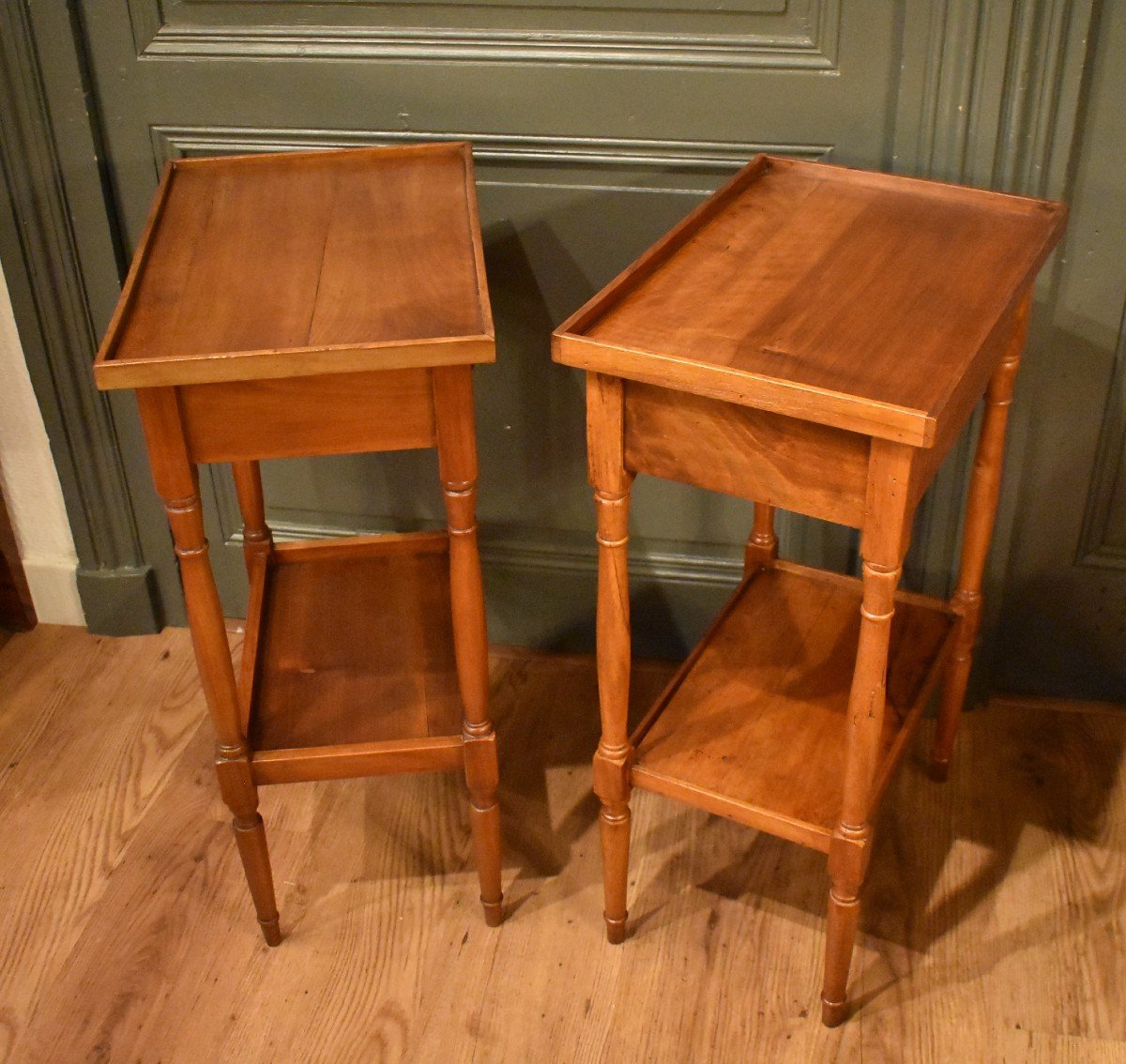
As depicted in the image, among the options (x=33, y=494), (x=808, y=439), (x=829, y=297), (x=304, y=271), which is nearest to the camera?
(x=808, y=439)

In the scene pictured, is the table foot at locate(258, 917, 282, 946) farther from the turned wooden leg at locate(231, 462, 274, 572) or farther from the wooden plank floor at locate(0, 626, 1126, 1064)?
the turned wooden leg at locate(231, 462, 274, 572)

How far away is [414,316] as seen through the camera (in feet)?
4.53

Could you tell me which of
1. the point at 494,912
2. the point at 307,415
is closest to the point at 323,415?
the point at 307,415

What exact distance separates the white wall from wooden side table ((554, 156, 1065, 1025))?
1.18m

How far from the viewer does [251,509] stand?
1959 mm

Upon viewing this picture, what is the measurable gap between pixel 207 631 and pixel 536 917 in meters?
0.64

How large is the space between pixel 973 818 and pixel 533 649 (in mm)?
786

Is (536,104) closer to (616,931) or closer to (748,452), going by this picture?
(748,452)

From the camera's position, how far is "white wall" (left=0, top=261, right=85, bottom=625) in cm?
214

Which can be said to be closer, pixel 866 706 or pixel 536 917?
pixel 866 706

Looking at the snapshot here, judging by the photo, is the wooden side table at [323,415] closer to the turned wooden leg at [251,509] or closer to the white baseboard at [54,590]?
the turned wooden leg at [251,509]

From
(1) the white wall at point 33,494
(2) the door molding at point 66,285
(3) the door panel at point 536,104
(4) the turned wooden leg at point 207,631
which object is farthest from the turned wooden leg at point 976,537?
(1) the white wall at point 33,494

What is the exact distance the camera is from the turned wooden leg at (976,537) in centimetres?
168

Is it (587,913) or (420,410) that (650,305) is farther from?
(587,913)
